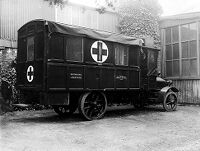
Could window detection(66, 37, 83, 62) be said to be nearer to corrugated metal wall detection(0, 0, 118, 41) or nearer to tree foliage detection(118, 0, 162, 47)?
corrugated metal wall detection(0, 0, 118, 41)

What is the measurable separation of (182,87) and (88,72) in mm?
7396

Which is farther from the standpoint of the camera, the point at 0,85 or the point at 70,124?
the point at 0,85

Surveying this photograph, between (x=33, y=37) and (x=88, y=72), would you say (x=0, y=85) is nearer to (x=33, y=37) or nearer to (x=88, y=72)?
(x=33, y=37)

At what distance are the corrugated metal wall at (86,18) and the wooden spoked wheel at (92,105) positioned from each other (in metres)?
5.52

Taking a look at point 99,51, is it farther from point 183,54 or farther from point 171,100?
point 183,54

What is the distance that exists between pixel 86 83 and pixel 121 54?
6.86 feet

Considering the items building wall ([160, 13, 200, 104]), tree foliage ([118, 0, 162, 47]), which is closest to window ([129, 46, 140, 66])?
building wall ([160, 13, 200, 104])

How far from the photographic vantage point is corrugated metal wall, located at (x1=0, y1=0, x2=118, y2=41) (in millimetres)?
12141

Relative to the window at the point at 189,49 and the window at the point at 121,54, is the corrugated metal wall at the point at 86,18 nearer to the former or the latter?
the window at the point at 189,49

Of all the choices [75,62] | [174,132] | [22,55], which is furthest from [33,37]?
[174,132]

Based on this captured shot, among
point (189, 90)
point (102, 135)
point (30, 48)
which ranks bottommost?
point (102, 135)

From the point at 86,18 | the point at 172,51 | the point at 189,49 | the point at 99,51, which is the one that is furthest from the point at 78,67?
the point at 172,51

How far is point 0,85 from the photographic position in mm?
11117

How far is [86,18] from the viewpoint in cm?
1491
